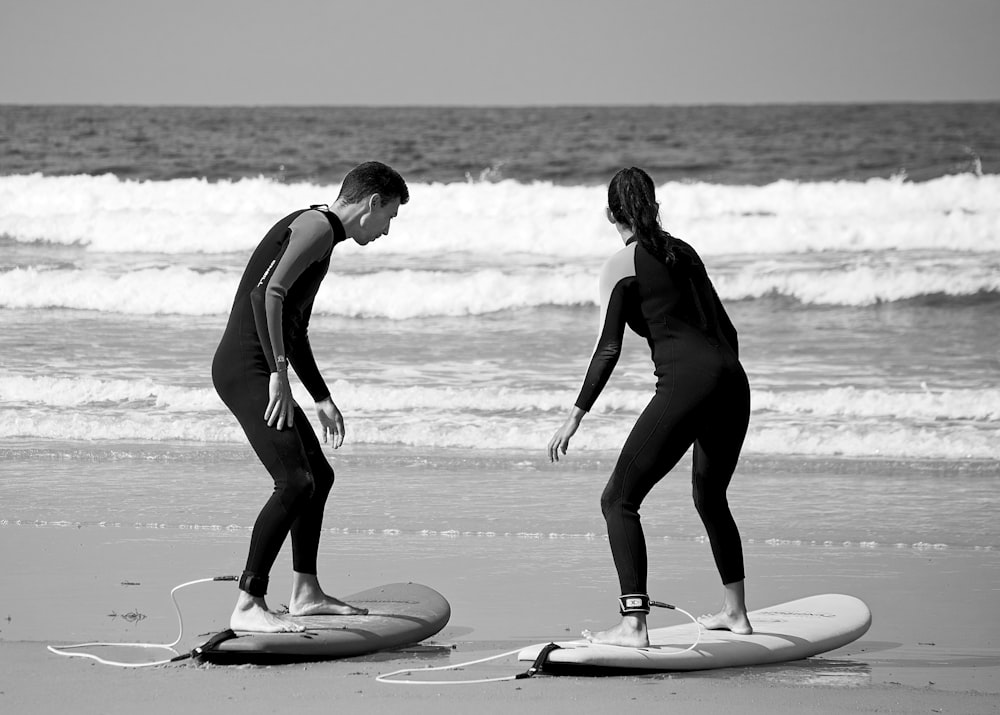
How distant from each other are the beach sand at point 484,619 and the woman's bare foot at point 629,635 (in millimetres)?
128

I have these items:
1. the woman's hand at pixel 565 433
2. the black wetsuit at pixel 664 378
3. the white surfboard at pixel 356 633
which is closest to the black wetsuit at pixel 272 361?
the white surfboard at pixel 356 633

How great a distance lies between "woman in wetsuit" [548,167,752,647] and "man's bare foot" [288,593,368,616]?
0.94m

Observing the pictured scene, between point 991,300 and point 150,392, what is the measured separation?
1039 cm

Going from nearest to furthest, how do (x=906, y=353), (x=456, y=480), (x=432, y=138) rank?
1. (x=456, y=480)
2. (x=906, y=353)
3. (x=432, y=138)

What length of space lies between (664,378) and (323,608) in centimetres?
154

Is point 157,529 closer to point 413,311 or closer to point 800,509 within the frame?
point 800,509

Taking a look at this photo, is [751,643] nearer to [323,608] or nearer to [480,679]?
[480,679]

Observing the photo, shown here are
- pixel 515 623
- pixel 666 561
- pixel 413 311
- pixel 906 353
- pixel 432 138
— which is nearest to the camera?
pixel 515 623

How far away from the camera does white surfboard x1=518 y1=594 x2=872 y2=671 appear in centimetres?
399

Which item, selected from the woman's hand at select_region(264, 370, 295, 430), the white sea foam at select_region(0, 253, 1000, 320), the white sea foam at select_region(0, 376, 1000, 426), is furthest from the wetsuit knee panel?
the white sea foam at select_region(0, 253, 1000, 320)

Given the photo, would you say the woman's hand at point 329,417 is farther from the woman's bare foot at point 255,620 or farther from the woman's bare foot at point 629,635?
Result: the woman's bare foot at point 629,635

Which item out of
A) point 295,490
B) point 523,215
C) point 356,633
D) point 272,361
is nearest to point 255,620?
point 356,633

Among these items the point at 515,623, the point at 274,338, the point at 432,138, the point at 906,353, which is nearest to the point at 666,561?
the point at 515,623

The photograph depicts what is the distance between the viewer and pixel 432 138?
1517 inches
